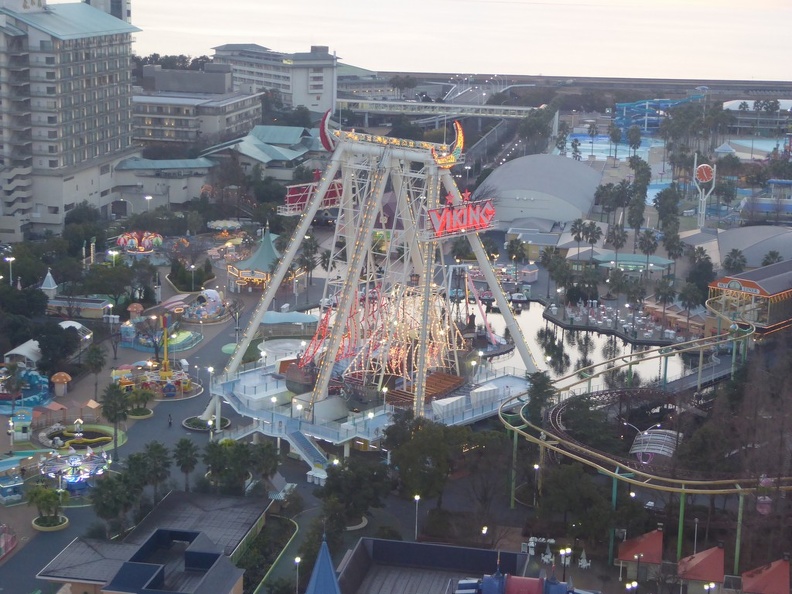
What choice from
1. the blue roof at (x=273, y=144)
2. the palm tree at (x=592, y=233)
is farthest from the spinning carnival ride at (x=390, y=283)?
the blue roof at (x=273, y=144)

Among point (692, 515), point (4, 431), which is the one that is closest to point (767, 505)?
point (692, 515)

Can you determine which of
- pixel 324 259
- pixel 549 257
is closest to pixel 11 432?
pixel 324 259

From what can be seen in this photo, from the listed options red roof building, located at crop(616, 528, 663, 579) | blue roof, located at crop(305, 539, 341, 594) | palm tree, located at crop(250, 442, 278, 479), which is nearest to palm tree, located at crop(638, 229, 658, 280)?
red roof building, located at crop(616, 528, 663, 579)

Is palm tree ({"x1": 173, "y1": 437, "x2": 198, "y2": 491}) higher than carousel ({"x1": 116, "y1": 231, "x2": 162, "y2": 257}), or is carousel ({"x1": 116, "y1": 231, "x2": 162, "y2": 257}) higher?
carousel ({"x1": 116, "y1": 231, "x2": 162, "y2": 257})

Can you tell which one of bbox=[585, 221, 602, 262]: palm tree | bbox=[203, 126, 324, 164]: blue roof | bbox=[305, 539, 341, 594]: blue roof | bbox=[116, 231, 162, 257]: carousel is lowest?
bbox=[305, 539, 341, 594]: blue roof

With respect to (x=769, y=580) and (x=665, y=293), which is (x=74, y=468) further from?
(x=665, y=293)

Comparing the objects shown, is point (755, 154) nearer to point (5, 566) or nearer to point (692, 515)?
point (692, 515)

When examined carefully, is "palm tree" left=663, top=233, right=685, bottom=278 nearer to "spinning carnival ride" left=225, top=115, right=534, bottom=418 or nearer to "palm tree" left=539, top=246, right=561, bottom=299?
"palm tree" left=539, top=246, right=561, bottom=299
